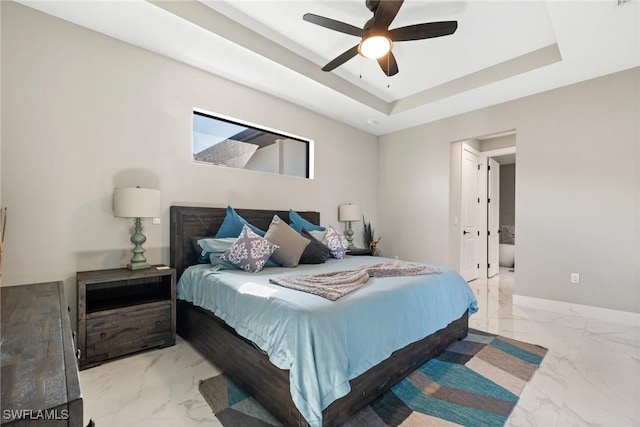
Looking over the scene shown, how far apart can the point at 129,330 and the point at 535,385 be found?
10.1ft

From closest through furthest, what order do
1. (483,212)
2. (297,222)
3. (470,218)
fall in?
(297,222)
(470,218)
(483,212)

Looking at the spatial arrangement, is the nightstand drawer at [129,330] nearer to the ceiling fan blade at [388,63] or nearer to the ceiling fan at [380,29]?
the ceiling fan at [380,29]

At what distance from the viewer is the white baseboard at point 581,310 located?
3.24m

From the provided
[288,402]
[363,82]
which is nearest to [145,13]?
[363,82]

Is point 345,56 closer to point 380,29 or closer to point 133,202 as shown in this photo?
point 380,29

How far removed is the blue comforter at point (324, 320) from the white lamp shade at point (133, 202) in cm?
74

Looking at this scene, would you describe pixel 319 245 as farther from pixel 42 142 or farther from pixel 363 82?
pixel 42 142

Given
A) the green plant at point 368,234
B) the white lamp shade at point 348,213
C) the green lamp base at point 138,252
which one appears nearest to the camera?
the green lamp base at point 138,252

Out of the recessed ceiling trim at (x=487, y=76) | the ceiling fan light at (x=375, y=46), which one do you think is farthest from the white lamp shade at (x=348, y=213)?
the ceiling fan light at (x=375, y=46)

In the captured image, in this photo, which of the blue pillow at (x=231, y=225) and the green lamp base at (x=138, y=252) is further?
the blue pillow at (x=231, y=225)

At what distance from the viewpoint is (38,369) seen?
0.82 meters

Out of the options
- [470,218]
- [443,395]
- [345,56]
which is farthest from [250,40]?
[470,218]

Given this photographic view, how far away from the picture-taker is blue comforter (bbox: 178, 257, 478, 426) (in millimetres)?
1479

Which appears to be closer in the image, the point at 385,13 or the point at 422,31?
the point at 385,13
